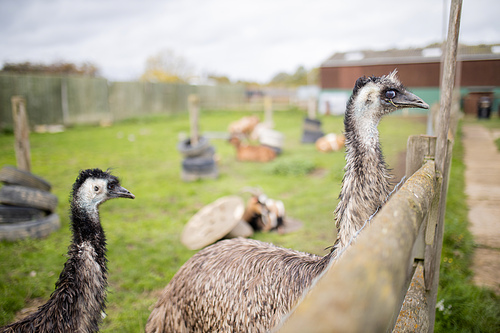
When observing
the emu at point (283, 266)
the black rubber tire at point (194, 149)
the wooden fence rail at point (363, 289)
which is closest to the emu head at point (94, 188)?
the emu at point (283, 266)

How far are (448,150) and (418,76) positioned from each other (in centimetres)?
2075

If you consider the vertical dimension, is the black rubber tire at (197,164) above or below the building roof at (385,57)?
below

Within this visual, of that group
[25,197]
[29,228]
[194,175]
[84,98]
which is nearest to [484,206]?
[194,175]

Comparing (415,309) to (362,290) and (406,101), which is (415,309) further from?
(362,290)

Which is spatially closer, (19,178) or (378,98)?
(378,98)

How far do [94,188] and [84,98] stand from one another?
19.0 metres

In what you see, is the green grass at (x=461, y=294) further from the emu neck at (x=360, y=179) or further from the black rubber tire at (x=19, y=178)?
the black rubber tire at (x=19, y=178)

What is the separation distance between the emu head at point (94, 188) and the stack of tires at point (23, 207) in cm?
328

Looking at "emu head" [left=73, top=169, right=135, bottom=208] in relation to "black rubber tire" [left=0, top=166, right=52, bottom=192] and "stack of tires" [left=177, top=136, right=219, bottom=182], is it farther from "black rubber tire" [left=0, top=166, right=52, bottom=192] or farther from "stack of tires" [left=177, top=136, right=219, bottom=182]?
"stack of tires" [left=177, top=136, right=219, bottom=182]

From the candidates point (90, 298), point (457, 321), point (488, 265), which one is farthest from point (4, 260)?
A: point (488, 265)

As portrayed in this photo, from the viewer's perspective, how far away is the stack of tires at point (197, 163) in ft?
27.9

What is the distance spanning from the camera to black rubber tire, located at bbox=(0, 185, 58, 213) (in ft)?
16.7

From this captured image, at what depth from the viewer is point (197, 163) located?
8.46 m

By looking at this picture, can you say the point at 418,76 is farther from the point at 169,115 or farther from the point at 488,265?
the point at 488,265
